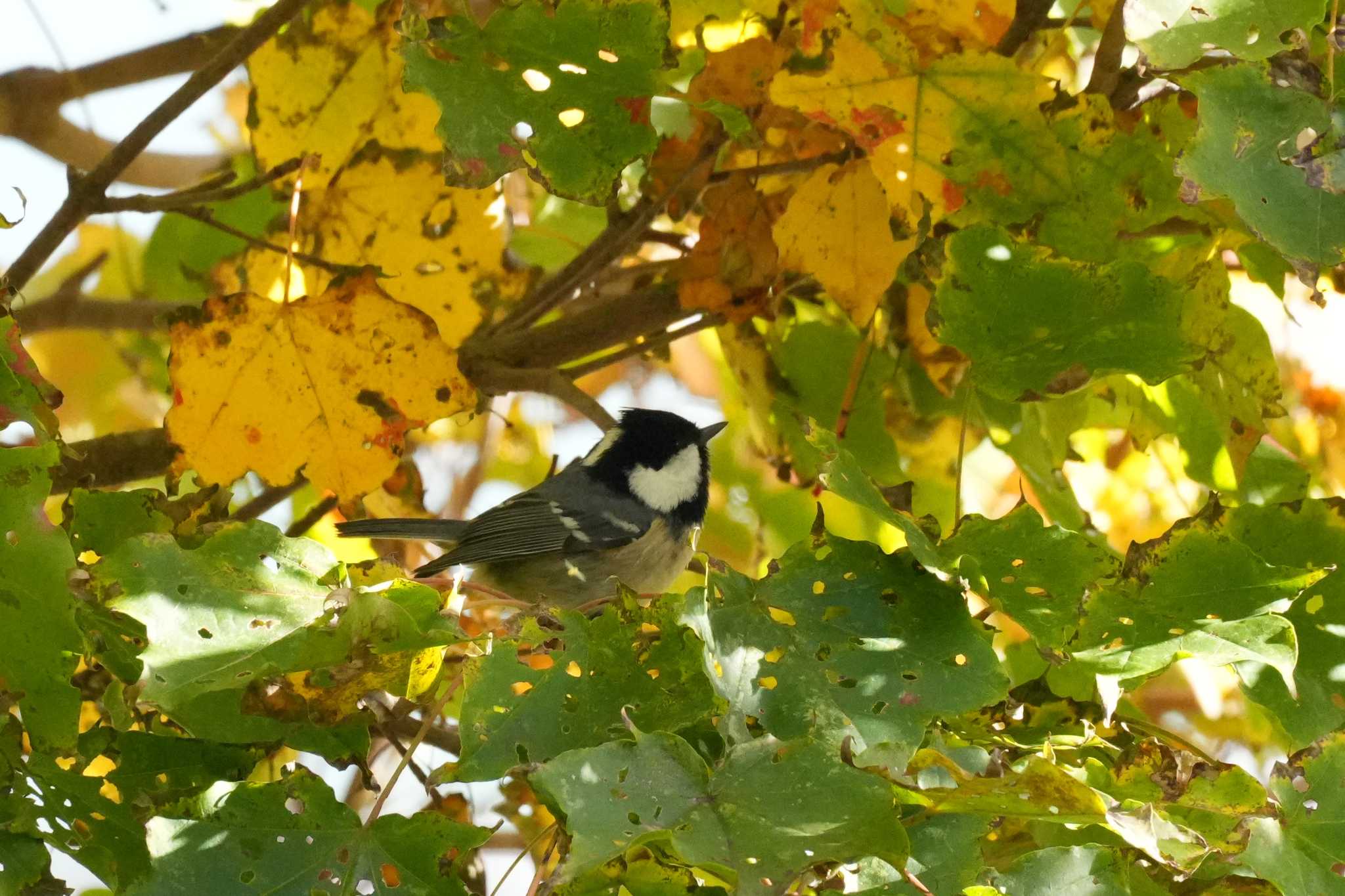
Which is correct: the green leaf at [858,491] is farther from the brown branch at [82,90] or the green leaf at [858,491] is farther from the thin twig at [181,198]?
the brown branch at [82,90]

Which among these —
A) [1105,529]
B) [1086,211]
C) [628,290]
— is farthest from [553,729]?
[1105,529]

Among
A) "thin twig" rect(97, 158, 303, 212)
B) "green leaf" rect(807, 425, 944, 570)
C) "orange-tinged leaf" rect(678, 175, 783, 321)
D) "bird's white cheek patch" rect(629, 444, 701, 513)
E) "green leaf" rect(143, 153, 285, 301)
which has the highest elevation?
"green leaf" rect(143, 153, 285, 301)

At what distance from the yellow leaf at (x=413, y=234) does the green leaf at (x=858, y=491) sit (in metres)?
0.55

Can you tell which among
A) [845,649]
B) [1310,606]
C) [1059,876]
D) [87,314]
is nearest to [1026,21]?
[1310,606]

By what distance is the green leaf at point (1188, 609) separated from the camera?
764 millimetres

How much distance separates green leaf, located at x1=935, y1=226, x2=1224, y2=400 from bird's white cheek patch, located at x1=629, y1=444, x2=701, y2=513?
0.86m

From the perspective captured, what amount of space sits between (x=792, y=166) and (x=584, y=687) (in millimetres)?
627

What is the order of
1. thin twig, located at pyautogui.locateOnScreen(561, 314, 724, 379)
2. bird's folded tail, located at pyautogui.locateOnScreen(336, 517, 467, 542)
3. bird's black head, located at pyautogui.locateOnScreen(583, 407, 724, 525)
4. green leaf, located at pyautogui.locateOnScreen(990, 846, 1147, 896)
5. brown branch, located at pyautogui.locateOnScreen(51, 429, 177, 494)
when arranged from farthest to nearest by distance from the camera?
bird's black head, located at pyautogui.locateOnScreen(583, 407, 724, 525) < bird's folded tail, located at pyautogui.locateOnScreen(336, 517, 467, 542) < thin twig, located at pyautogui.locateOnScreen(561, 314, 724, 379) < brown branch, located at pyautogui.locateOnScreen(51, 429, 177, 494) < green leaf, located at pyautogui.locateOnScreen(990, 846, 1147, 896)

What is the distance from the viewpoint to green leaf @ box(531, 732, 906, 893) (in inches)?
23.6

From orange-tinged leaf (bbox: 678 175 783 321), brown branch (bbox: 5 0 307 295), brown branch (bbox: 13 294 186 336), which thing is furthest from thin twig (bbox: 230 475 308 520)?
orange-tinged leaf (bbox: 678 175 783 321)

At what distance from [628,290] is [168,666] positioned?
809mm

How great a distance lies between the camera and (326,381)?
1.07m

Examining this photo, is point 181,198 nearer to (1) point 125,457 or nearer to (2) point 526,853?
(1) point 125,457

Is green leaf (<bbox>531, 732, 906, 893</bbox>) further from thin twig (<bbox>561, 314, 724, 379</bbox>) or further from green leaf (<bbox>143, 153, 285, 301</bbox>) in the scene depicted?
green leaf (<bbox>143, 153, 285, 301</bbox>)
